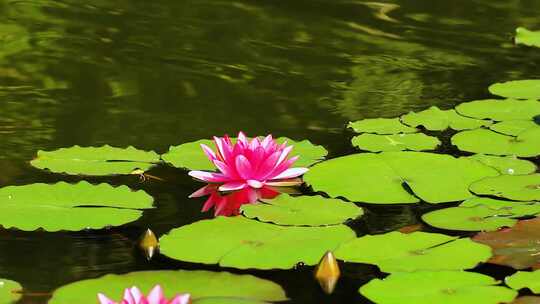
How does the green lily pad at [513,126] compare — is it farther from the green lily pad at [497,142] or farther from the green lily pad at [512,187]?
the green lily pad at [512,187]

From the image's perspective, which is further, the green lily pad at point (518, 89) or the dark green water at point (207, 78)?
the green lily pad at point (518, 89)

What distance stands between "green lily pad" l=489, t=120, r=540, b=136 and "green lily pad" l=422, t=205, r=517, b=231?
25.3 inches

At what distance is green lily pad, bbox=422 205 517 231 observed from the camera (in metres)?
2.40

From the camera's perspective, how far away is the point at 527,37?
4215 millimetres

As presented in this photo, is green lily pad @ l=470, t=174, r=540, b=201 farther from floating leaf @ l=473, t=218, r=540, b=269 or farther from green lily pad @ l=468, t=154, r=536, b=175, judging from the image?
floating leaf @ l=473, t=218, r=540, b=269

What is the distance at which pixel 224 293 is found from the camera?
2.02m

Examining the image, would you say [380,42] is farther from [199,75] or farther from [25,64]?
[25,64]

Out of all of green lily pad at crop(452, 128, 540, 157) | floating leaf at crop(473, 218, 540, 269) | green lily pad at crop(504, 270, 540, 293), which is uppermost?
green lily pad at crop(504, 270, 540, 293)

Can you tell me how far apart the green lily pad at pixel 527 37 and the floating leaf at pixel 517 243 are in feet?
6.23

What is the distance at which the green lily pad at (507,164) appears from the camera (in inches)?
110

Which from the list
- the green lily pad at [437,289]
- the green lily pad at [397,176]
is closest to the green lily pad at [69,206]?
the green lily pad at [397,176]

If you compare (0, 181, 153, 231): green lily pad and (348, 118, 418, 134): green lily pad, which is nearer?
(0, 181, 153, 231): green lily pad

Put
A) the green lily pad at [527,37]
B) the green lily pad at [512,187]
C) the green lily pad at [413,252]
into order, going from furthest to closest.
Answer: the green lily pad at [527,37] < the green lily pad at [512,187] < the green lily pad at [413,252]

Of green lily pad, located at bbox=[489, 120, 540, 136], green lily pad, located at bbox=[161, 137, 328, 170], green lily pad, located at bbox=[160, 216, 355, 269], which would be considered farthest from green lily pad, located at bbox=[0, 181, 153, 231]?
green lily pad, located at bbox=[489, 120, 540, 136]
